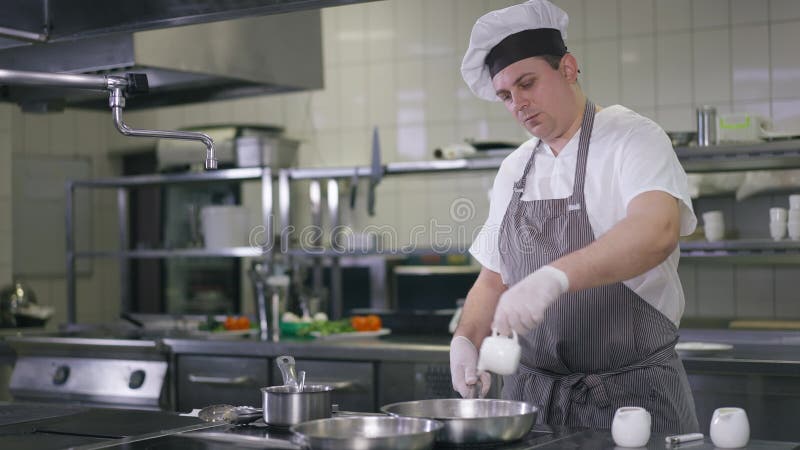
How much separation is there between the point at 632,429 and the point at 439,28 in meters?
5.15

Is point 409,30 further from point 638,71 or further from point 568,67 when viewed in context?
point 568,67

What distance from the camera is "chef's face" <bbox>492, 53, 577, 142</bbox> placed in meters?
2.42

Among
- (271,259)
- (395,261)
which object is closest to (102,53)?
(271,259)

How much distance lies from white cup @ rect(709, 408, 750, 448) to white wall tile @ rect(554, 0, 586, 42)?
4.66m

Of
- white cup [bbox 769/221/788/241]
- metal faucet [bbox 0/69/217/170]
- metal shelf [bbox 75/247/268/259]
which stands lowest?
metal shelf [bbox 75/247/268/259]

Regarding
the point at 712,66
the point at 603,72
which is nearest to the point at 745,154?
the point at 712,66

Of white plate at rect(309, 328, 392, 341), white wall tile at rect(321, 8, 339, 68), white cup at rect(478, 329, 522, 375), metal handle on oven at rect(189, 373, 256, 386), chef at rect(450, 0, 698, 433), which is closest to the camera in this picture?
white cup at rect(478, 329, 522, 375)

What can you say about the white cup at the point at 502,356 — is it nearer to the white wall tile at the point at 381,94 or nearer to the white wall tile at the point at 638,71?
the white wall tile at the point at 638,71

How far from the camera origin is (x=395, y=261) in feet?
21.1

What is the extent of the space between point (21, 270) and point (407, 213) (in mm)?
2800

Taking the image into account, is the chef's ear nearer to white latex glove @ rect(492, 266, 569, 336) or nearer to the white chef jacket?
the white chef jacket

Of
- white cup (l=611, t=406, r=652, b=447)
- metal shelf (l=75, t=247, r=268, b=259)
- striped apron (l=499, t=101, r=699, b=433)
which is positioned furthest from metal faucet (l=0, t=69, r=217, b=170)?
metal shelf (l=75, t=247, r=268, b=259)

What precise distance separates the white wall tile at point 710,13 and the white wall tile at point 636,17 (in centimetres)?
25

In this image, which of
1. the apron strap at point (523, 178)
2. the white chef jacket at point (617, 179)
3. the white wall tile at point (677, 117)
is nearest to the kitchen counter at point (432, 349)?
the white chef jacket at point (617, 179)
